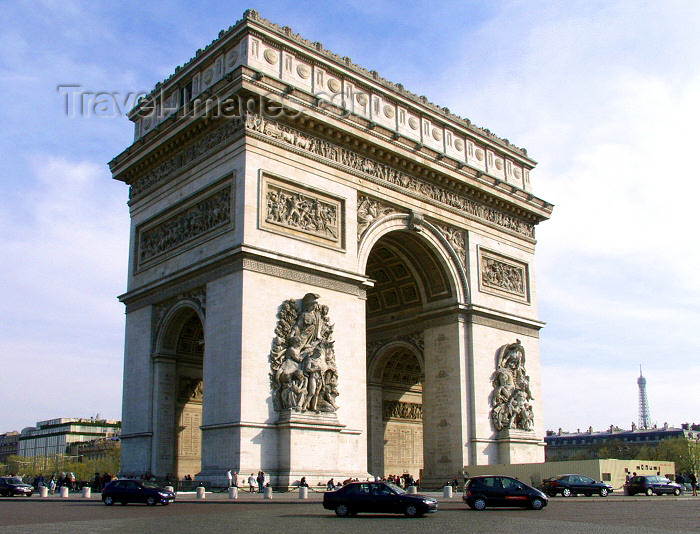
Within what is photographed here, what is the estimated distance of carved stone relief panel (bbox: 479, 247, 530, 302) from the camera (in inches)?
1403

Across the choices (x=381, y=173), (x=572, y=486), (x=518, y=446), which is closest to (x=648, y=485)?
(x=572, y=486)

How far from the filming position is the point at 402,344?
119 feet

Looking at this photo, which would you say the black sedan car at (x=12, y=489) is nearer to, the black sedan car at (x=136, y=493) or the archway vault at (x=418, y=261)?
the black sedan car at (x=136, y=493)

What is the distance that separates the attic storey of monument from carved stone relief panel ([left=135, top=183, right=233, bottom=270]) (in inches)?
3.2

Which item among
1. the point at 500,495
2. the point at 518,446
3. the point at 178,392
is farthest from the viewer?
the point at 518,446

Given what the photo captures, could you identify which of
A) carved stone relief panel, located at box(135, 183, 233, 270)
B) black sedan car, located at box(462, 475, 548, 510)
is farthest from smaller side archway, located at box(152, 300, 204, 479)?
black sedan car, located at box(462, 475, 548, 510)

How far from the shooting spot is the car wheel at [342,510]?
19.7 metres

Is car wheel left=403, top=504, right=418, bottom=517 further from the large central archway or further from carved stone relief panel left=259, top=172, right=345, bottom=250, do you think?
the large central archway

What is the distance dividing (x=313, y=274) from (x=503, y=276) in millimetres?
11765

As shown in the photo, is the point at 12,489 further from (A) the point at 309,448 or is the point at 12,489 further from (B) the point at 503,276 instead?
(B) the point at 503,276

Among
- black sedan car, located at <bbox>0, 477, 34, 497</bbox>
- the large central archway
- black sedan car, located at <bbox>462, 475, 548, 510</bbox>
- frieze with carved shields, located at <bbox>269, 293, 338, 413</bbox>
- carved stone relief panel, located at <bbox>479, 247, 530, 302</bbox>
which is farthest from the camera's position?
carved stone relief panel, located at <bbox>479, 247, 530, 302</bbox>

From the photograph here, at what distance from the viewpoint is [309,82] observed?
1186 inches

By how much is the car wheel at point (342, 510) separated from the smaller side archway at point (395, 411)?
16.1m

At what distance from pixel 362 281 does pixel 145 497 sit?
1101 cm
